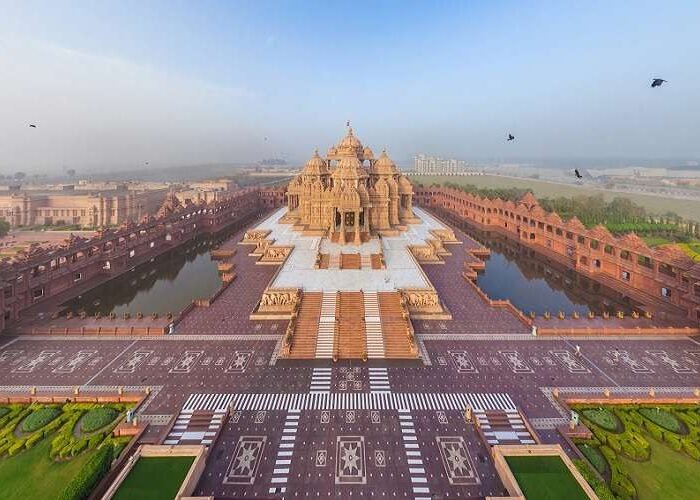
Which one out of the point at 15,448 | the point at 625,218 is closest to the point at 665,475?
the point at 15,448

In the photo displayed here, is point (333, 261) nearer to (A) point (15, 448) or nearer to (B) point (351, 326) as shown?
(B) point (351, 326)

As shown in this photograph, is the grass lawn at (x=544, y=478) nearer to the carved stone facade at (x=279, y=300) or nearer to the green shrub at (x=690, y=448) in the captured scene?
the green shrub at (x=690, y=448)

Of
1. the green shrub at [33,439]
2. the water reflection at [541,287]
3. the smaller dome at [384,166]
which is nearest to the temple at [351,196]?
the smaller dome at [384,166]

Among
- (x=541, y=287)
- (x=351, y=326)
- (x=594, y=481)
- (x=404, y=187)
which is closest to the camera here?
(x=594, y=481)

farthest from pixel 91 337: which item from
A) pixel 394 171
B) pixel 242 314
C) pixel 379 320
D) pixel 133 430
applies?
pixel 394 171

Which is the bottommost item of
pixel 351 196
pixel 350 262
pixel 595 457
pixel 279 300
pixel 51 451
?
pixel 51 451

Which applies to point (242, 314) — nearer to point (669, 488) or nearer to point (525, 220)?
point (669, 488)
